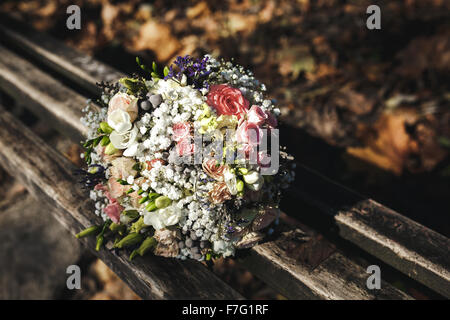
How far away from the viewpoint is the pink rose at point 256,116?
133cm

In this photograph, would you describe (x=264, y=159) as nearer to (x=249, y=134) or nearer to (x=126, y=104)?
(x=249, y=134)

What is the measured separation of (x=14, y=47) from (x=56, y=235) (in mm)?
1658

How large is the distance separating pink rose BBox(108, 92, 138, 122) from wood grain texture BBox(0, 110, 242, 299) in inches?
25.4

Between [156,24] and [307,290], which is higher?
[156,24]

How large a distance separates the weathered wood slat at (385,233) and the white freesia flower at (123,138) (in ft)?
2.83

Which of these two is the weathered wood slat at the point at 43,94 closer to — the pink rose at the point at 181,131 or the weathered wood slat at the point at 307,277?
the pink rose at the point at 181,131

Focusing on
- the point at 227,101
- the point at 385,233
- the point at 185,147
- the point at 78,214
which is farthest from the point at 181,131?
the point at 385,233

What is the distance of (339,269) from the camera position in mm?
1544

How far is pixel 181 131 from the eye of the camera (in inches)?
52.2

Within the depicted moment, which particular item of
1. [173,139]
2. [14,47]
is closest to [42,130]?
[14,47]

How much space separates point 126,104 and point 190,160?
1.05 feet

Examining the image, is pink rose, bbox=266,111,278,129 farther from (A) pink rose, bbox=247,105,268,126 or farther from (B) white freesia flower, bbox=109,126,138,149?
(B) white freesia flower, bbox=109,126,138,149

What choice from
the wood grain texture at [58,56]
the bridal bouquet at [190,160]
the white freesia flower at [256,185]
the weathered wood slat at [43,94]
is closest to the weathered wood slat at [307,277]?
the bridal bouquet at [190,160]
